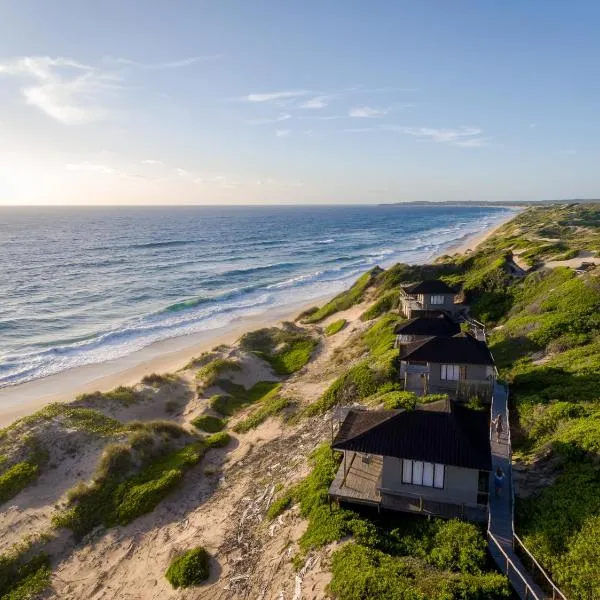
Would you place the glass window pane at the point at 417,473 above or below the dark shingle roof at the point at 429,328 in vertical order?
below

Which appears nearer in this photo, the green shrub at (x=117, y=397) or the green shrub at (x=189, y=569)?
the green shrub at (x=189, y=569)

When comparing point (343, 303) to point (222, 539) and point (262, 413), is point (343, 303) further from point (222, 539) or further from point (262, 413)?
point (222, 539)

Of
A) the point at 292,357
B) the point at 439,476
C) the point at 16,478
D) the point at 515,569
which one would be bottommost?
the point at 16,478

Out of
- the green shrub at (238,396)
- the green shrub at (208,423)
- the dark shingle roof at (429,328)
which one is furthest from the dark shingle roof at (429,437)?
the green shrub at (238,396)

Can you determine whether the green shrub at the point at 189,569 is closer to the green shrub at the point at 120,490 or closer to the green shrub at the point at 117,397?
the green shrub at the point at 120,490

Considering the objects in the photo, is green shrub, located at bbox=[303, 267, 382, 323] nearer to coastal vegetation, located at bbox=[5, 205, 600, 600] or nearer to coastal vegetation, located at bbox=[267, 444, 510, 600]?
coastal vegetation, located at bbox=[5, 205, 600, 600]

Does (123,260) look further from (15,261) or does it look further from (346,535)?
(346,535)

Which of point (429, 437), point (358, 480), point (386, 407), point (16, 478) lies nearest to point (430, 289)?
point (386, 407)
